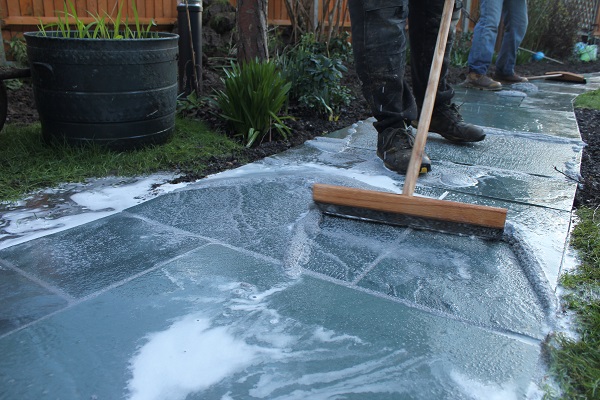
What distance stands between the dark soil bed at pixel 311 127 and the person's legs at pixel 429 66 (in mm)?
644

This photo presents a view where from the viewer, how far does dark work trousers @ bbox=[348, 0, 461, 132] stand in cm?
222

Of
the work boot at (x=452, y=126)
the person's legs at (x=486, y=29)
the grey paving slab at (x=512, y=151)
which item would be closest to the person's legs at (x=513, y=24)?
the person's legs at (x=486, y=29)

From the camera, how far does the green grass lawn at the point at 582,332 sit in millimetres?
1034

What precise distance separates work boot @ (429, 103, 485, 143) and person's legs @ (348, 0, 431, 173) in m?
0.38

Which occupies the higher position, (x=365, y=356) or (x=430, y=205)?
(x=430, y=205)

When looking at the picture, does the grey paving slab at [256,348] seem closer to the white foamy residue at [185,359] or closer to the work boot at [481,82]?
the white foamy residue at [185,359]

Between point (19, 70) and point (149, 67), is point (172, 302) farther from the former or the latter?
point (19, 70)

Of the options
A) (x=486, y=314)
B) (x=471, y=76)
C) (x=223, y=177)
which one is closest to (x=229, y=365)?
(x=486, y=314)

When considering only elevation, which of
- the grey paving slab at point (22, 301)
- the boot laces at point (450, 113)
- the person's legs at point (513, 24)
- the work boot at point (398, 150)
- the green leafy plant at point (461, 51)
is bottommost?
the grey paving slab at point (22, 301)

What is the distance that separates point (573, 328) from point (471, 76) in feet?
15.0

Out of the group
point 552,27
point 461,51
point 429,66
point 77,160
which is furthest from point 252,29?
point 552,27

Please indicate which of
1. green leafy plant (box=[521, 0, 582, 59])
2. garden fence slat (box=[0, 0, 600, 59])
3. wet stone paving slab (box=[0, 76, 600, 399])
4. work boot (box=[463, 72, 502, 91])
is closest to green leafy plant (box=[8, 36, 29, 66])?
garden fence slat (box=[0, 0, 600, 59])

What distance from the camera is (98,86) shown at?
2.36 m

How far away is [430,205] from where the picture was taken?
167 centimetres
